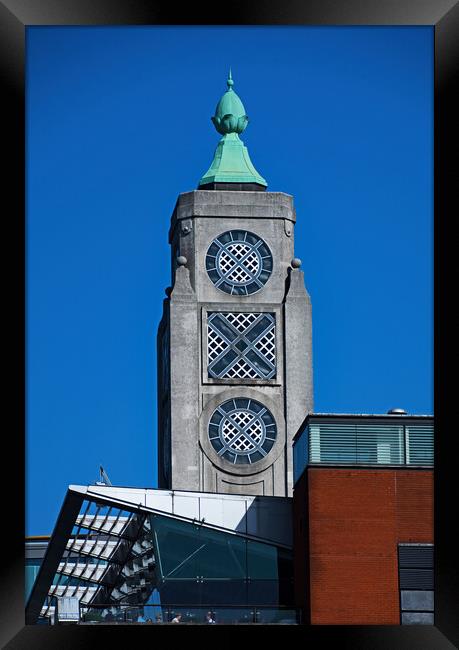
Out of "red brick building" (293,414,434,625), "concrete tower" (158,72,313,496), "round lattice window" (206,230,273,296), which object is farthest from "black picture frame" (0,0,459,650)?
"round lattice window" (206,230,273,296)

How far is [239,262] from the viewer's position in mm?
58344

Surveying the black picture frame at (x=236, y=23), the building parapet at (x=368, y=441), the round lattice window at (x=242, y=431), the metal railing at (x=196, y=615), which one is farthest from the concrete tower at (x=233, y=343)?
the black picture frame at (x=236, y=23)

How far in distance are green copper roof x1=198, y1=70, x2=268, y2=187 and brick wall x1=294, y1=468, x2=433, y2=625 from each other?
2374 cm

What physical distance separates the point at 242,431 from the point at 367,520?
19211 mm

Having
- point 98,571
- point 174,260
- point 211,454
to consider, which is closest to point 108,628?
point 98,571

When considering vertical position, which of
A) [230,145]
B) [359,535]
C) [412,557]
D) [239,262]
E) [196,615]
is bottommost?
[196,615]

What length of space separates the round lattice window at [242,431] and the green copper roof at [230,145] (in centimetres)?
881

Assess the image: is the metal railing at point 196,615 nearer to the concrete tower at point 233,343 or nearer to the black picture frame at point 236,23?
the concrete tower at point 233,343

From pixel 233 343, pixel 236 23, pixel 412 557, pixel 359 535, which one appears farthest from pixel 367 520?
pixel 236 23

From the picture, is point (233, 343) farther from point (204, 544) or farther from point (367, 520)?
point (367, 520)

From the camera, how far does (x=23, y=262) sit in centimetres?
1448

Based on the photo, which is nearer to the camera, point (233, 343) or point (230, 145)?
point (233, 343)

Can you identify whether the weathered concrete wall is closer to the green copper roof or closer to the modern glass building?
the green copper roof

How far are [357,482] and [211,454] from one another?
Result: 1809cm
